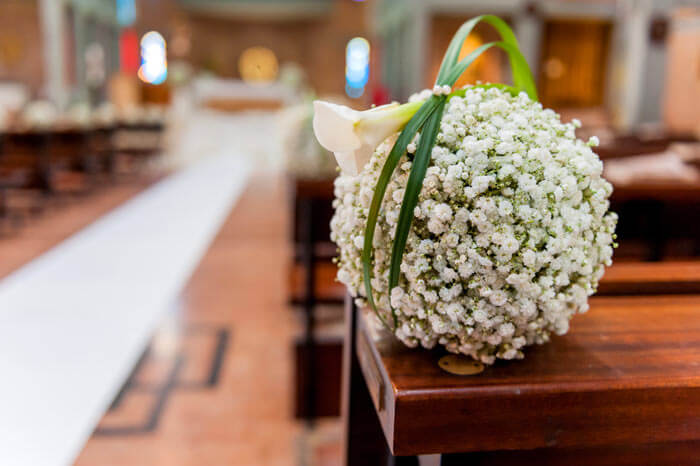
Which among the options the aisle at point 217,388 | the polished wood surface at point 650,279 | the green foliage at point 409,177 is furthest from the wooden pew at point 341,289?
the green foliage at point 409,177

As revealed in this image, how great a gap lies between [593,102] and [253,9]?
10716 mm

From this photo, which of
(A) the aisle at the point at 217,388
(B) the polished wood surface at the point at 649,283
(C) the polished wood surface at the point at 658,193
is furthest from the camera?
(C) the polished wood surface at the point at 658,193

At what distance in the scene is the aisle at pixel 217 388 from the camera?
2.04 meters

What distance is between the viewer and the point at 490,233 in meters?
0.80

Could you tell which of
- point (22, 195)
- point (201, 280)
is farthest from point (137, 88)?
point (201, 280)

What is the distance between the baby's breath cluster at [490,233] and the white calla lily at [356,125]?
0.04 meters

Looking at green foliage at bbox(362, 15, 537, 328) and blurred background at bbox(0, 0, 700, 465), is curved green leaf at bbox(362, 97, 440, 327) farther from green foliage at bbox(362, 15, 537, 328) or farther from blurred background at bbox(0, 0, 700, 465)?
blurred background at bbox(0, 0, 700, 465)

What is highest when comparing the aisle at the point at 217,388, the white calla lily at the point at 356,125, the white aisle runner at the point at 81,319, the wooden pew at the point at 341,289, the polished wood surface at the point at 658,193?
the white calla lily at the point at 356,125

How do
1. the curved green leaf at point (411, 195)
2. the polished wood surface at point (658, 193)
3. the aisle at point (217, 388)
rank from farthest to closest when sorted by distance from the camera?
1. the polished wood surface at point (658, 193)
2. the aisle at point (217, 388)
3. the curved green leaf at point (411, 195)

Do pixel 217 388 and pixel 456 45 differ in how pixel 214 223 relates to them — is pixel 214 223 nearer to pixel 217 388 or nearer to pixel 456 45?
pixel 217 388

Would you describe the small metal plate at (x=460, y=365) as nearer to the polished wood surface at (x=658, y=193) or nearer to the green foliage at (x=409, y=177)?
the green foliage at (x=409, y=177)

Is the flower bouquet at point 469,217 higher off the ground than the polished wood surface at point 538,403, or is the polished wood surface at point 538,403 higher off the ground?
the flower bouquet at point 469,217

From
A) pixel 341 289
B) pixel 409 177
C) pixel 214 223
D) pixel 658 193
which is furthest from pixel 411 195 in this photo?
pixel 214 223

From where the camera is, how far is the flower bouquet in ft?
2.64
